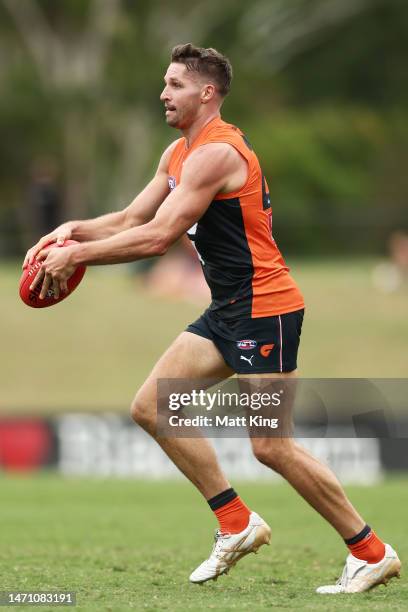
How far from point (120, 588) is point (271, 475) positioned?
25.6ft

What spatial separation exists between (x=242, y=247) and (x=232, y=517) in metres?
1.29

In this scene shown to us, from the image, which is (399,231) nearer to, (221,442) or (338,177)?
(338,177)

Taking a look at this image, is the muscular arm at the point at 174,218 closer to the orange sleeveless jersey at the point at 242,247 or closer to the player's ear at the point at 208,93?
the orange sleeveless jersey at the point at 242,247

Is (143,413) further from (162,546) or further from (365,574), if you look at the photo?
(162,546)

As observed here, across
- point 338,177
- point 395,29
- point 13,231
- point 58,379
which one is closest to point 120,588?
point 58,379

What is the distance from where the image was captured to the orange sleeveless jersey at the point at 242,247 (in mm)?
6078

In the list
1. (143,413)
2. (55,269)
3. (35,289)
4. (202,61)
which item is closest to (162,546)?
(143,413)

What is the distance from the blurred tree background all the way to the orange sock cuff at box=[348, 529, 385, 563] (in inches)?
995

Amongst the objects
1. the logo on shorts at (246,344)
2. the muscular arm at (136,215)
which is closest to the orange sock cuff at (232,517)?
the logo on shorts at (246,344)

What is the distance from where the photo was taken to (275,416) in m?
6.03

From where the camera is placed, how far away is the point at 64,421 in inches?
540

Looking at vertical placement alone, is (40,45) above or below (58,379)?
above

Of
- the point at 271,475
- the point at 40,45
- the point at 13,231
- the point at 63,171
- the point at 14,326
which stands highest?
the point at 40,45

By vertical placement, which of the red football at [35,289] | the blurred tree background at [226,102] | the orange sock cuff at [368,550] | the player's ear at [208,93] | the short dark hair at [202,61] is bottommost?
the orange sock cuff at [368,550]
